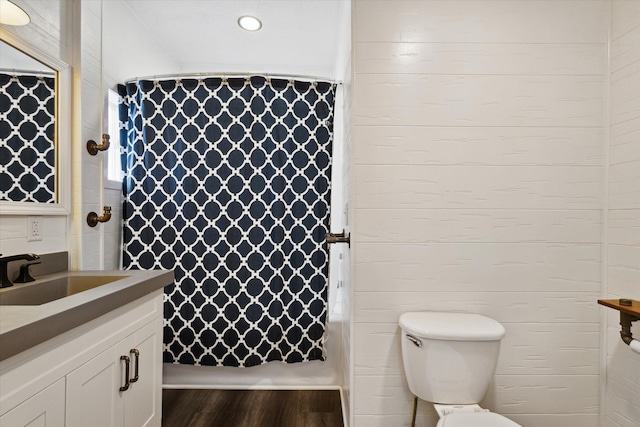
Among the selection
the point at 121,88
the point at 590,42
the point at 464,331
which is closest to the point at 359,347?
the point at 464,331

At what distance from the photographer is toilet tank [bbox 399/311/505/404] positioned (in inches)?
58.4

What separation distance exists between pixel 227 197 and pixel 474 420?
1.67 metres

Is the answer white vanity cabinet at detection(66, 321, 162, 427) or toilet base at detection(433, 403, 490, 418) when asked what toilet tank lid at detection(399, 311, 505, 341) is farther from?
white vanity cabinet at detection(66, 321, 162, 427)

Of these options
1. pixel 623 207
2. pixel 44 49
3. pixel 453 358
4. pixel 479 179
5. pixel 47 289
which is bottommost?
pixel 453 358

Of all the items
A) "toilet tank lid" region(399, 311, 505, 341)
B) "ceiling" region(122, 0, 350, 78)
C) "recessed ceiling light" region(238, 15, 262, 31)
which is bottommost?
"toilet tank lid" region(399, 311, 505, 341)

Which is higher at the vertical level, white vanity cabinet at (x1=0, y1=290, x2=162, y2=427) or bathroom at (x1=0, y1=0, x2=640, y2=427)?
bathroom at (x1=0, y1=0, x2=640, y2=427)

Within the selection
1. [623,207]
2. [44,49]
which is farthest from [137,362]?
[623,207]

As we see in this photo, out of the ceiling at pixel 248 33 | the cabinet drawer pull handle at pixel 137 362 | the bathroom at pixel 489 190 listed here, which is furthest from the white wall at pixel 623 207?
the cabinet drawer pull handle at pixel 137 362

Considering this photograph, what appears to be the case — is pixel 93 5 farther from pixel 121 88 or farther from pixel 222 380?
pixel 222 380

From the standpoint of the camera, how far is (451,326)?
152 cm

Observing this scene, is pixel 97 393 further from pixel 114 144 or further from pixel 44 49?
pixel 114 144

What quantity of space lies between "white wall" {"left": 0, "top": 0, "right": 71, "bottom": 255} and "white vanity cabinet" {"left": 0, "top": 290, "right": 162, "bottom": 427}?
1.75ft

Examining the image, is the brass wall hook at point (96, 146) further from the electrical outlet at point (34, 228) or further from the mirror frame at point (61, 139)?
the electrical outlet at point (34, 228)

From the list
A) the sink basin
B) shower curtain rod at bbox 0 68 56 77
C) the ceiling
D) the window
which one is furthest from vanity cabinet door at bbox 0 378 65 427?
the ceiling
